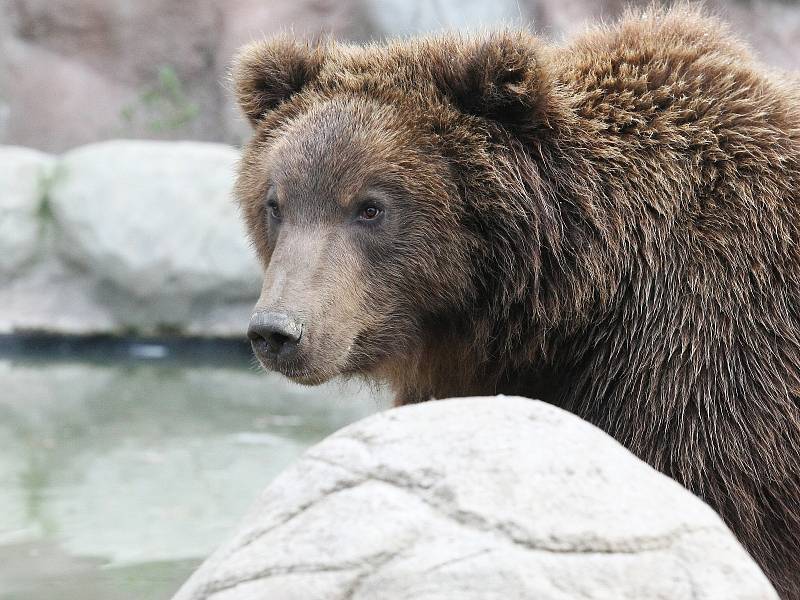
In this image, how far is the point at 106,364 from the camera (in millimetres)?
11570

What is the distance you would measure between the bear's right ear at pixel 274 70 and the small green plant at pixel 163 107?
11.6m

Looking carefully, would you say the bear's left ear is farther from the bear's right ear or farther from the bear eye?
the bear's right ear

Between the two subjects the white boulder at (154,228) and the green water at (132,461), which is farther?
the white boulder at (154,228)

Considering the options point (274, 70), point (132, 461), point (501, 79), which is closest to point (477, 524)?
point (501, 79)

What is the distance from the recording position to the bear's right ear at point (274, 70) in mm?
4473

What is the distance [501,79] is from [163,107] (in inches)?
501

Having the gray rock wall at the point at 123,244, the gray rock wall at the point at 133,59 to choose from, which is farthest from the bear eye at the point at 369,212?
the gray rock wall at the point at 133,59

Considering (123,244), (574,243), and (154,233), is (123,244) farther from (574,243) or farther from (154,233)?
(574,243)

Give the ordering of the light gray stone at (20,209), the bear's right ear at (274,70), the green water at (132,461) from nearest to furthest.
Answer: the bear's right ear at (274,70) → the green water at (132,461) → the light gray stone at (20,209)

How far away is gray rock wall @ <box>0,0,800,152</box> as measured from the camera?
15797 mm

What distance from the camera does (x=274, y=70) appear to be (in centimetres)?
449

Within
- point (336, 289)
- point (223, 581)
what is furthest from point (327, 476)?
point (336, 289)

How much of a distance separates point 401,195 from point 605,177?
725mm

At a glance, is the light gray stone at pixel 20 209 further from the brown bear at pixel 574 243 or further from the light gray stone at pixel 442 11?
the brown bear at pixel 574 243
